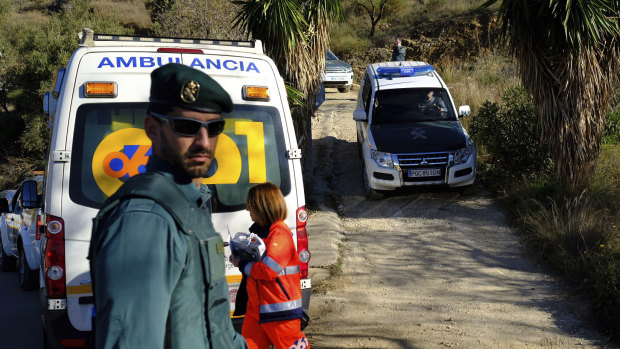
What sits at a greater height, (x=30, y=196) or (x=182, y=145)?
(x=182, y=145)

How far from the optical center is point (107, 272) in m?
1.73

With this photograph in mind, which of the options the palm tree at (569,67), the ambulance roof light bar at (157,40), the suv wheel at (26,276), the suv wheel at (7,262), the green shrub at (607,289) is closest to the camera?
the ambulance roof light bar at (157,40)

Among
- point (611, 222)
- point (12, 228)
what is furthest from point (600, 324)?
point (12, 228)

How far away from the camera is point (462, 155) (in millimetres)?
11914

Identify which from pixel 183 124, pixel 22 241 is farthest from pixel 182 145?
pixel 22 241

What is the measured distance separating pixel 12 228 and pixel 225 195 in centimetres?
698

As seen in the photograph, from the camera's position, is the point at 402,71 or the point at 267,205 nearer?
the point at 267,205

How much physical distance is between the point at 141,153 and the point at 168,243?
3.46 metres

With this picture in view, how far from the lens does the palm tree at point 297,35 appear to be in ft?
36.1

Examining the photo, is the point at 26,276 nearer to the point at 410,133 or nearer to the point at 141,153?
the point at 141,153

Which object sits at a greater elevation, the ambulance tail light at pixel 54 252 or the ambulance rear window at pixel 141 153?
the ambulance rear window at pixel 141 153

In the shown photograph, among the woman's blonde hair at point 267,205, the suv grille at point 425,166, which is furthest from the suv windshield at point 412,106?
the woman's blonde hair at point 267,205

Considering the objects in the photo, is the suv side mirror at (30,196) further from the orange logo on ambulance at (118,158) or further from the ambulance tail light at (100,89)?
the ambulance tail light at (100,89)

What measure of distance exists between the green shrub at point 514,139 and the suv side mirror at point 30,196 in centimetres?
811
